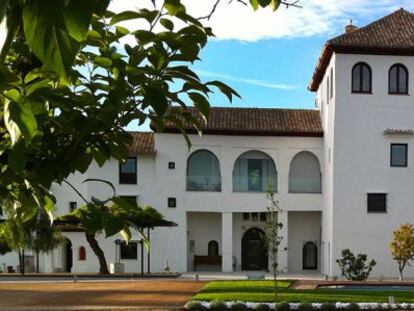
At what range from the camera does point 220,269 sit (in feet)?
124

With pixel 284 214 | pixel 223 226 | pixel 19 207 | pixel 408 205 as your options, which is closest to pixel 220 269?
pixel 223 226

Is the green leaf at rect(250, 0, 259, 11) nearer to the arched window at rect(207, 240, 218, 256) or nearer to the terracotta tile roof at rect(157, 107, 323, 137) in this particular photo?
the terracotta tile roof at rect(157, 107, 323, 137)

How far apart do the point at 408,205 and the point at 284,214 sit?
7229 mm

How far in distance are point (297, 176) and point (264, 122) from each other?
3921 mm

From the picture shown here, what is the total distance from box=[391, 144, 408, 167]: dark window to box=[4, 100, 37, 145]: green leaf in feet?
111

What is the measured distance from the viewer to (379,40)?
33.0m

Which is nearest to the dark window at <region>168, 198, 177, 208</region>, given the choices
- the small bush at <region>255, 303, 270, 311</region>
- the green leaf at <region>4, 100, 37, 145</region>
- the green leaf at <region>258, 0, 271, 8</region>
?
the small bush at <region>255, 303, 270, 311</region>

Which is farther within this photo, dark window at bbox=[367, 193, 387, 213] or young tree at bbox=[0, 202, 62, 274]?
dark window at bbox=[367, 193, 387, 213]

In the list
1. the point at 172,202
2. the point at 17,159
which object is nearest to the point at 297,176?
the point at 172,202

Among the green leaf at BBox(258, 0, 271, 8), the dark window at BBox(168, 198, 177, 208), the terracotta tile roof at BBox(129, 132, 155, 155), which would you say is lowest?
the dark window at BBox(168, 198, 177, 208)

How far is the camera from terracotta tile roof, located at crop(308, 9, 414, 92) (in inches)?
1278

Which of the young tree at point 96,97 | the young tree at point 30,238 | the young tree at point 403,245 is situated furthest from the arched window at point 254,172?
the young tree at point 96,97

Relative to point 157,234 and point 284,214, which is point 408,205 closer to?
point 284,214

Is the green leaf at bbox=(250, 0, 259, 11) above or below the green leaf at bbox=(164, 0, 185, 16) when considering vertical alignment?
below
